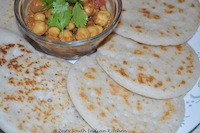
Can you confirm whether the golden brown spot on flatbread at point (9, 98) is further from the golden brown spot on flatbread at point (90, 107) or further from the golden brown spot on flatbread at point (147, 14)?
the golden brown spot on flatbread at point (147, 14)

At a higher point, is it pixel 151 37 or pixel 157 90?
pixel 151 37

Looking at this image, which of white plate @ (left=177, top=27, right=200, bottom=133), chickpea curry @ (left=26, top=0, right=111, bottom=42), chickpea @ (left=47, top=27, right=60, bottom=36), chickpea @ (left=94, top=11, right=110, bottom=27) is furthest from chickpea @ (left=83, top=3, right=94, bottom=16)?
white plate @ (left=177, top=27, right=200, bottom=133)

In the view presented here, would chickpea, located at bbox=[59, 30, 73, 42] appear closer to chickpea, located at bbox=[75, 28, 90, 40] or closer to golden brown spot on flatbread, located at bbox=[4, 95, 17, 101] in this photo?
chickpea, located at bbox=[75, 28, 90, 40]

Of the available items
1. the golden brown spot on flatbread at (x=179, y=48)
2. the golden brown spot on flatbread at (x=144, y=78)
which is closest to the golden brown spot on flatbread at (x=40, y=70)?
the golden brown spot on flatbread at (x=144, y=78)

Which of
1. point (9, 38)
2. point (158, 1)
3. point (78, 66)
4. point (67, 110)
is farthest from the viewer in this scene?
point (158, 1)

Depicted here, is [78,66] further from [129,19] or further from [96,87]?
[129,19]

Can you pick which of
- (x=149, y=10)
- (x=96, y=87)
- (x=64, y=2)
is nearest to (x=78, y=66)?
(x=96, y=87)
